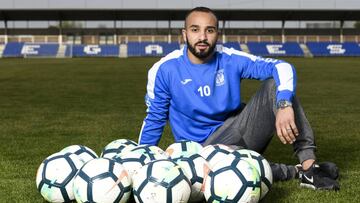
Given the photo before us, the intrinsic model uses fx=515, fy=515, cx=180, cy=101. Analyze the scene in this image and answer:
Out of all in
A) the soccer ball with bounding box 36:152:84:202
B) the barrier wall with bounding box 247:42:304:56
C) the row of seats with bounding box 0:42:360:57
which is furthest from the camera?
the barrier wall with bounding box 247:42:304:56

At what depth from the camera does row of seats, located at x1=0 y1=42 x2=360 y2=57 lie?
5494cm

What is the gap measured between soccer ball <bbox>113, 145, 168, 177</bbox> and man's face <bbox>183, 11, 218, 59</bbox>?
101 centimetres

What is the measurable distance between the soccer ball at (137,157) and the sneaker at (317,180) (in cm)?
128

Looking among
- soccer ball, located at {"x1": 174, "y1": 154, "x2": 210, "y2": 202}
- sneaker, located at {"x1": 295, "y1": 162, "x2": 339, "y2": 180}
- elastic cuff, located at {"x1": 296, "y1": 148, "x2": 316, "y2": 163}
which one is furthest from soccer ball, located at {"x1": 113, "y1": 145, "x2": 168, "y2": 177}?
sneaker, located at {"x1": 295, "y1": 162, "x2": 339, "y2": 180}

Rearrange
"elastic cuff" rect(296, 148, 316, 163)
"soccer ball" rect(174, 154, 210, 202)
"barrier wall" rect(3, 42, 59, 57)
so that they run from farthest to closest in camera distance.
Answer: "barrier wall" rect(3, 42, 59, 57) < "elastic cuff" rect(296, 148, 316, 163) < "soccer ball" rect(174, 154, 210, 202)

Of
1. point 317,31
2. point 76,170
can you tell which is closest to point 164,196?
point 76,170

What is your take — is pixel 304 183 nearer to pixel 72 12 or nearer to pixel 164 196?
pixel 164 196

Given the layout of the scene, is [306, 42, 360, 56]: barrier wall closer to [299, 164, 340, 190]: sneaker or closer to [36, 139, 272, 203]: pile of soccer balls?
[299, 164, 340, 190]: sneaker

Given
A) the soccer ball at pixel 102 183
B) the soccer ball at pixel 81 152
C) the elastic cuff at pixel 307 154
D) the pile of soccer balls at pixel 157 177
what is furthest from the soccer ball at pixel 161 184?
the elastic cuff at pixel 307 154

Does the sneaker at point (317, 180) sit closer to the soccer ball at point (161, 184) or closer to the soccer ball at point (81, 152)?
the soccer ball at point (161, 184)

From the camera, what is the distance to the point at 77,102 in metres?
13.6

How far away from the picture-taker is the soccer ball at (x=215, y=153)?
4.14 meters

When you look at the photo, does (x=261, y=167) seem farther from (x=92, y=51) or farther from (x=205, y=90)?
(x=92, y=51)

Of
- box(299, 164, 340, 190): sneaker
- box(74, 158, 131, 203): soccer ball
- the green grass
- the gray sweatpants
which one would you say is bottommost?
the green grass
